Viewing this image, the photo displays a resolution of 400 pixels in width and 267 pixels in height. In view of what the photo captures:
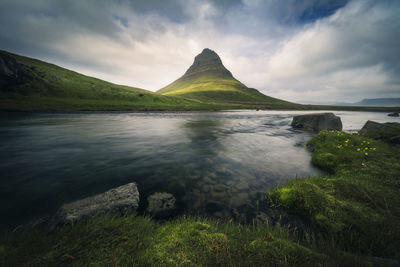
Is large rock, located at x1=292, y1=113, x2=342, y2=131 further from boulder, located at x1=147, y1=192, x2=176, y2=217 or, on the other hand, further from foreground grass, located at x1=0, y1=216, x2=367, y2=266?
boulder, located at x1=147, y1=192, x2=176, y2=217

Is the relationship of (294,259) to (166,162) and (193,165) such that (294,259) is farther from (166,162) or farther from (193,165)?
(166,162)

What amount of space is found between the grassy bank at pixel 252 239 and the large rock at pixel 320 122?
Answer: 20.0 m

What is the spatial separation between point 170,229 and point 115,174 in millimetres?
5875

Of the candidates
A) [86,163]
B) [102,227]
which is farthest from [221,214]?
[86,163]

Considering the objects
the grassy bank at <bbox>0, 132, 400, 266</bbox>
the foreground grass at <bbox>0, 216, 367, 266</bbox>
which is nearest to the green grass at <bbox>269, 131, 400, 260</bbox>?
the grassy bank at <bbox>0, 132, 400, 266</bbox>

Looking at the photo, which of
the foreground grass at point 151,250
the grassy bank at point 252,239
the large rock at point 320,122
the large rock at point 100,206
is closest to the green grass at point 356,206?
the grassy bank at point 252,239

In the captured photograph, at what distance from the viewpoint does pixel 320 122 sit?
22.1 m

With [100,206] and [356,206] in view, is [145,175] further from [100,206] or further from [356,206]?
[356,206]

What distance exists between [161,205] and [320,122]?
2662 centimetres

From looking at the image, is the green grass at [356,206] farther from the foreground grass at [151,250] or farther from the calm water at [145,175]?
the calm water at [145,175]

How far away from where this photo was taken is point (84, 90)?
9650 centimetres

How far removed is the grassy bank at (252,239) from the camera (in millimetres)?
2504

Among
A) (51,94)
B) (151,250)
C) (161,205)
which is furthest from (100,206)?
(51,94)

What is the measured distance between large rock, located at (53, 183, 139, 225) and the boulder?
0.52m
